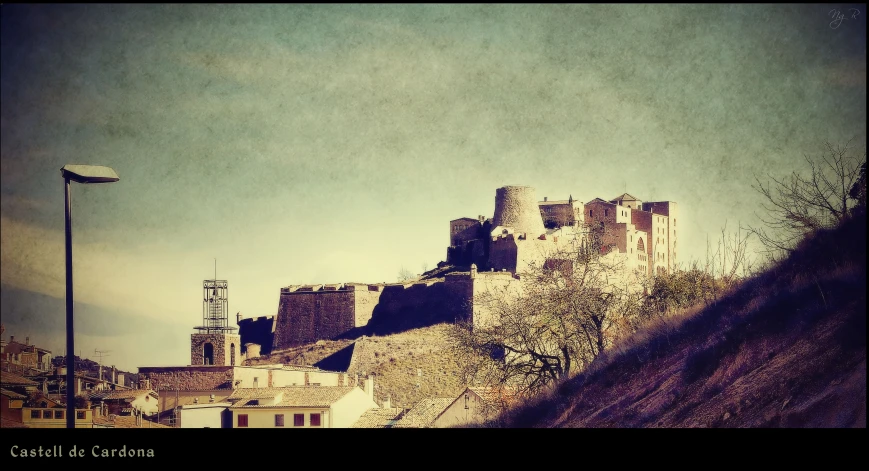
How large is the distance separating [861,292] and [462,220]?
43.9 m

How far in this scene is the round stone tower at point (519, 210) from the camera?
5044cm

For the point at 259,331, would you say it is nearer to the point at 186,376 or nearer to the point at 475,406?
the point at 186,376

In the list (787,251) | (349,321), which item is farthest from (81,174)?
(349,321)

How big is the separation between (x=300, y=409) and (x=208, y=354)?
904 inches

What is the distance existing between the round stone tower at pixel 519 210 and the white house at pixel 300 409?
25145 millimetres

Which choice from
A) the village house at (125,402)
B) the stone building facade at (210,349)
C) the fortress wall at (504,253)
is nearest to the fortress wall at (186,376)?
the stone building facade at (210,349)

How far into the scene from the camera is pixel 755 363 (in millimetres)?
10305

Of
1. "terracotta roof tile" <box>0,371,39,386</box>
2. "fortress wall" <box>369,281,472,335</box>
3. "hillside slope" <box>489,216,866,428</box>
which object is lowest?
"terracotta roof tile" <box>0,371,39,386</box>

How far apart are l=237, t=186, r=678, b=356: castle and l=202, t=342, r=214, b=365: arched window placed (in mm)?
8008

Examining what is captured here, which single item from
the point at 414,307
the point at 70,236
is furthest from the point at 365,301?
the point at 70,236

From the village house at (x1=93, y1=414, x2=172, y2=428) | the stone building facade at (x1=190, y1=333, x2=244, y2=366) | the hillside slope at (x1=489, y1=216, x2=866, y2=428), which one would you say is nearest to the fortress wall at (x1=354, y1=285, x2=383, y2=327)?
the stone building facade at (x1=190, y1=333, x2=244, y2=366)

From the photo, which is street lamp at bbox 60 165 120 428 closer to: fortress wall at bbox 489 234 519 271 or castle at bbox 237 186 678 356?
castle at bbox 237 186 678 356

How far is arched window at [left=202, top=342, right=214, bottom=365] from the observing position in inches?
1618

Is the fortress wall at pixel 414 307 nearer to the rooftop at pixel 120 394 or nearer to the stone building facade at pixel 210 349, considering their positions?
the stone building facade at pixel 210 349
